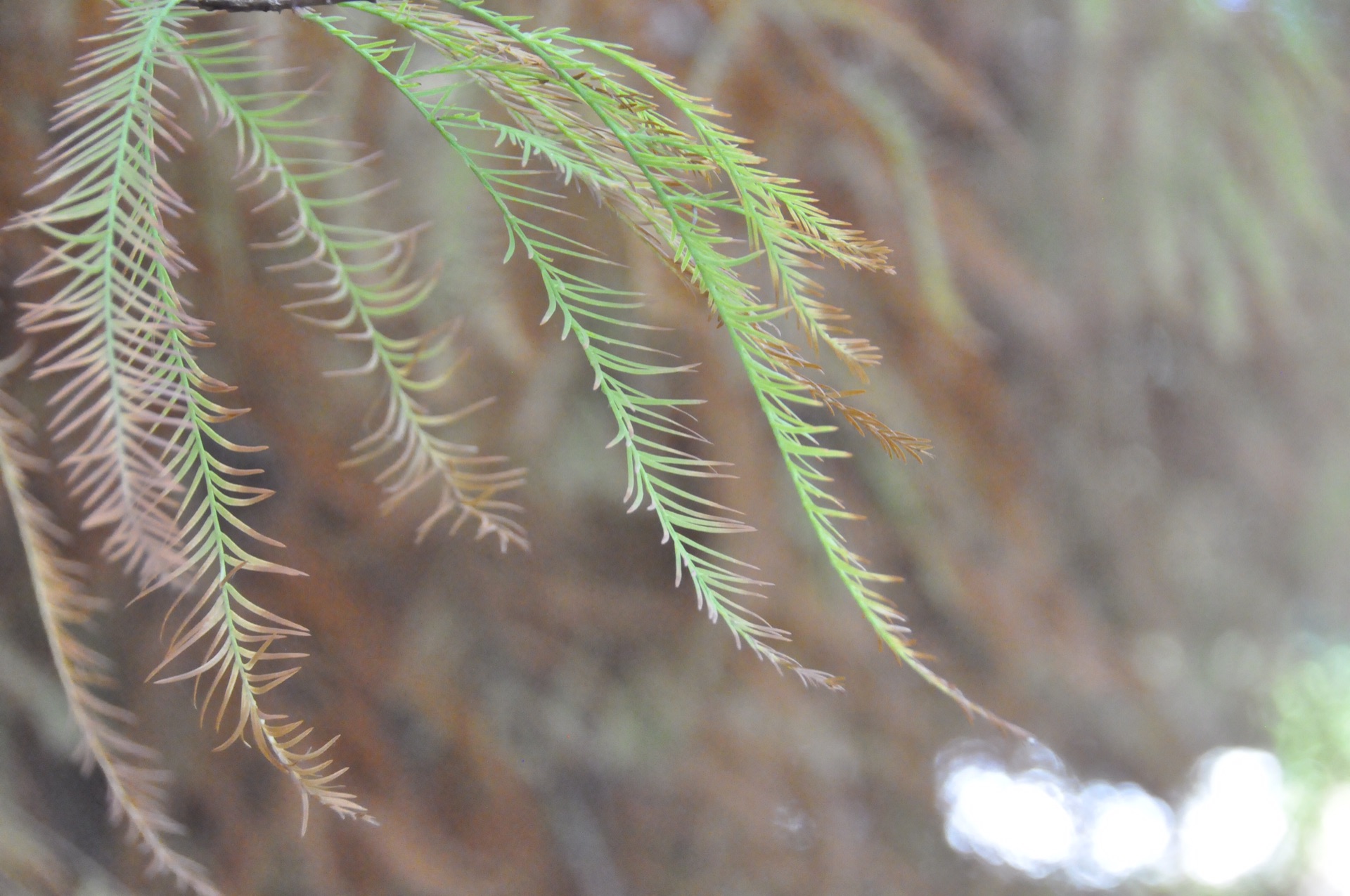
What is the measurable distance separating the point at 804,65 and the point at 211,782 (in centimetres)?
62

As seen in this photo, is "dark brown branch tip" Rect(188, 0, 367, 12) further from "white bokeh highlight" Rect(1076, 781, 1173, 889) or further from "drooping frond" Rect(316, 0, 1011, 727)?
"white bokeh highlight" Rect(1076, 781, 1173, 889)

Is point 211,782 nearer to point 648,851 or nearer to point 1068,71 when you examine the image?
point 648,851

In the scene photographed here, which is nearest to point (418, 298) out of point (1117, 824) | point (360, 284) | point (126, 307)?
point (126, 307)

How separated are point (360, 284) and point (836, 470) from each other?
428 mm

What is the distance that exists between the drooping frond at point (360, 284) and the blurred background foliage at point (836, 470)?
0.10ft

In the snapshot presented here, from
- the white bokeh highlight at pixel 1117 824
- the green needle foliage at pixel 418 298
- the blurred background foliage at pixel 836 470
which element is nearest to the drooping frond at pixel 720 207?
the green needle foliage at pixel 418 298

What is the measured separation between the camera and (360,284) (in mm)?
520

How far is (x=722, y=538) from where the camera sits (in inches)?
27.5

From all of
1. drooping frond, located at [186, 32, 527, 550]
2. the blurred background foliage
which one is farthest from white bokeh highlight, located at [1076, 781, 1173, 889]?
drooping frond, located at [186, 32, 527, 550]

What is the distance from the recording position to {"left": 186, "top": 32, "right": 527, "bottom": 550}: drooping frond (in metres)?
0.30

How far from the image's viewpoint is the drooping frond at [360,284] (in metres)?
0.30

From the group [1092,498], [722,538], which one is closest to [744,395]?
[722,538]

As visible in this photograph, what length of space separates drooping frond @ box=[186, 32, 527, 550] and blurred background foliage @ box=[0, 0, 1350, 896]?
0.03 meters

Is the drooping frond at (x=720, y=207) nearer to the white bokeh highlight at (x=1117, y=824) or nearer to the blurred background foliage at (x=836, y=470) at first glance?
the blurred background foliage at (x=836, y=470)
